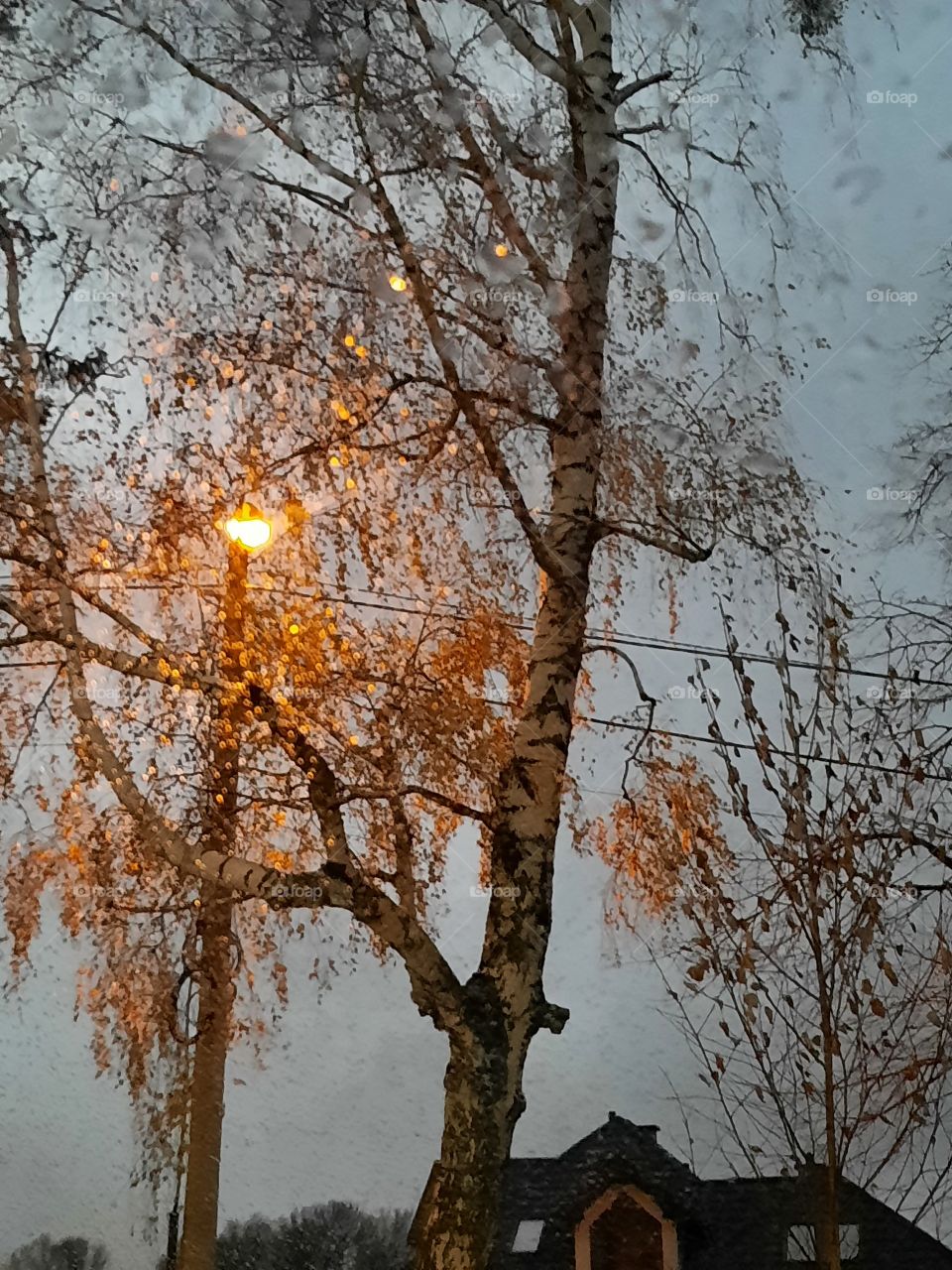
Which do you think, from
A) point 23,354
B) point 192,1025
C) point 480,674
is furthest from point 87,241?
point 192,1025

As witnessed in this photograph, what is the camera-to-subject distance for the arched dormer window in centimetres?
317

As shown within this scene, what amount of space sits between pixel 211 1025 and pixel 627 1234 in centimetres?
146

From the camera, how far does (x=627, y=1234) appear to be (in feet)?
10.5

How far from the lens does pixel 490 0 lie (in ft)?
7.98

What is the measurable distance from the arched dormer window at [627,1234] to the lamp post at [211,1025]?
112 cm

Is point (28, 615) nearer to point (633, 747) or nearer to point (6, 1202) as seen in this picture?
point (633, 747)

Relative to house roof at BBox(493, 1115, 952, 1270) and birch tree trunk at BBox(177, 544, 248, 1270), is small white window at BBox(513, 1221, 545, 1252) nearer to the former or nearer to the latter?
house roof at BBox(493, 1115, 952, 1270)

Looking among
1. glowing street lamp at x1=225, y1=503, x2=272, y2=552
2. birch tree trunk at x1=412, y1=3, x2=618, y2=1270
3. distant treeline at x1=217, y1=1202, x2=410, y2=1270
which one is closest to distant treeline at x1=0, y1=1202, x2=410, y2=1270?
distant treeline at x1=217, y1=1202, x2=410, y2=1270

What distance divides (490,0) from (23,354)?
1.36 meters

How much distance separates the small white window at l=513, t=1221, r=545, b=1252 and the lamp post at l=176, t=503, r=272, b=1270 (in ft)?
2.77

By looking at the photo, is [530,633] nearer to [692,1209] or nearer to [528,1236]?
[528,1236]

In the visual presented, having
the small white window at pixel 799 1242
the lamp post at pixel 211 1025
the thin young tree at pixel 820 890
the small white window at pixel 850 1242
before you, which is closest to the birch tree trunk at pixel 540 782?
the thin young tree at pixel 820 890

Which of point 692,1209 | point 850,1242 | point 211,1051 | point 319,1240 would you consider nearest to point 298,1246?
point 319,1240

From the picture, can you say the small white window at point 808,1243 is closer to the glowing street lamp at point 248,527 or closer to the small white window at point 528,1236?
the small white window at point 528,1236
